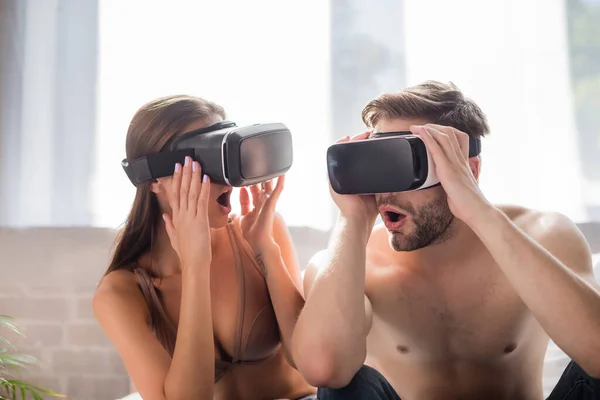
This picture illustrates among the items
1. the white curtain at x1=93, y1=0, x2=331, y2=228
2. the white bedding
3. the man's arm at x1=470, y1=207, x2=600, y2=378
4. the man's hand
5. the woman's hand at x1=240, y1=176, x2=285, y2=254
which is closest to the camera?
the man's arm at x1=470, y1=207, x2=600, y2=378

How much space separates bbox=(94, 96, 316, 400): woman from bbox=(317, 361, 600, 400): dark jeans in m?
0.23

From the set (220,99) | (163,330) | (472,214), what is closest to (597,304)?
(472,214)

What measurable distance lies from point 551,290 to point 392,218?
0.40 meters

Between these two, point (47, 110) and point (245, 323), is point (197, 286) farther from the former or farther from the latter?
point (47, 110)

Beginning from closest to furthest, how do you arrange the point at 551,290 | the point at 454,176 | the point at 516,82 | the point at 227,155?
the point at 551,290 → the point at 454,176 → the point at 227,155 → the point at 516,82

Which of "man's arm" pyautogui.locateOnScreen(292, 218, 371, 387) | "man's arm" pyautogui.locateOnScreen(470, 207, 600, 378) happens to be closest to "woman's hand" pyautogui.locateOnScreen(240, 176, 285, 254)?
"man's arm" pyautogui.locateOnScreen(292, 218, 371, 387)

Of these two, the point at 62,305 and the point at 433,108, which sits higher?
the point at 433,108

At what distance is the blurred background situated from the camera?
89.6 inches

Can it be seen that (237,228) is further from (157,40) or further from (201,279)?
(157,40)

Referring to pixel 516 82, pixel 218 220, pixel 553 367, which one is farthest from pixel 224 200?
pixel 516 82

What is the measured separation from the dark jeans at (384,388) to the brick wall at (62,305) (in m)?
1.37

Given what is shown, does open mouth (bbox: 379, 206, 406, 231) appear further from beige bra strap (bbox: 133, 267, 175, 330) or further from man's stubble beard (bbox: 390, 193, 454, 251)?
beige bra strap (bbox: 133, 267, 175, 330)

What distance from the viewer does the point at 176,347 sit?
1357 millimetres

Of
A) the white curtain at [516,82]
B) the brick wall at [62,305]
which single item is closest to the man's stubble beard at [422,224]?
the white curtain at [516,82]
